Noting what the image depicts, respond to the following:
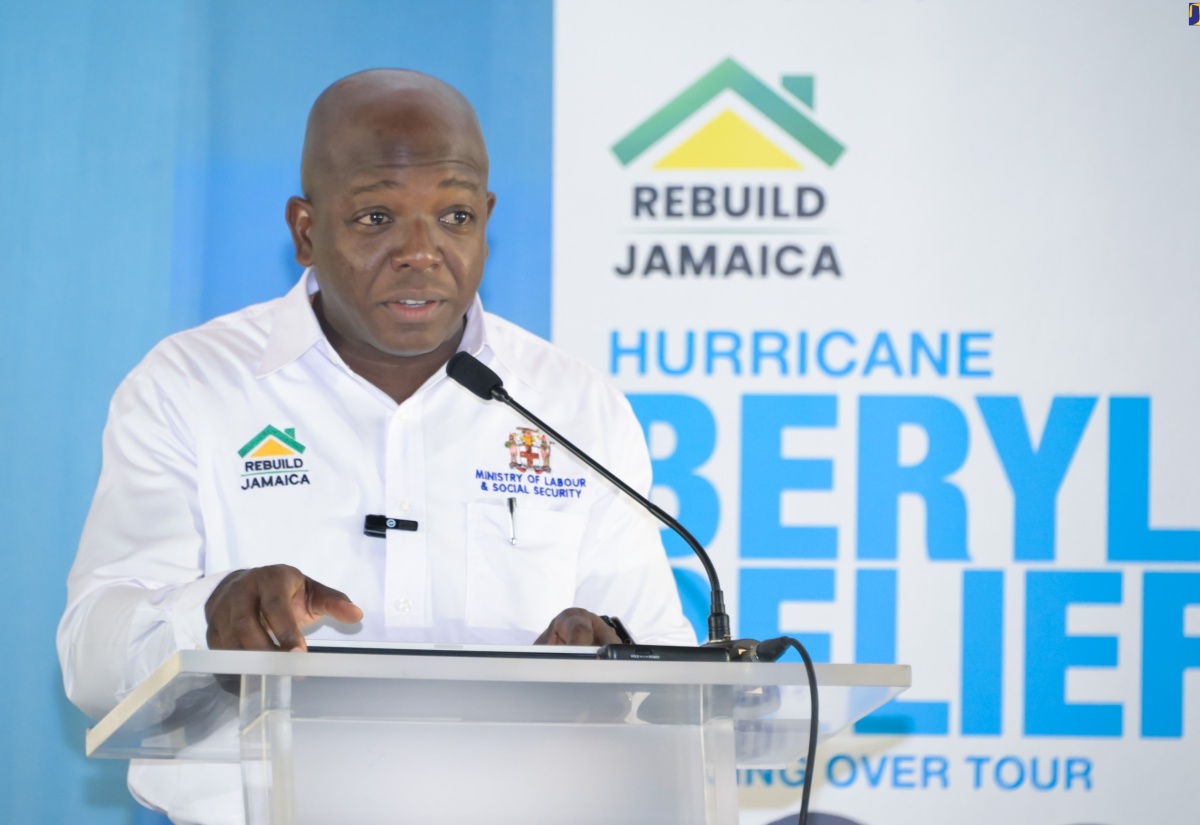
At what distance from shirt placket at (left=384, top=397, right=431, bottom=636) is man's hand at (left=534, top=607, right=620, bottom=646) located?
608mm

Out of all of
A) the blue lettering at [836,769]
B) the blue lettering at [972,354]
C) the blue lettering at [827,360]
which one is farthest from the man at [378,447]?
the blue lettering at [972,354]

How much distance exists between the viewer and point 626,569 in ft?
9.37

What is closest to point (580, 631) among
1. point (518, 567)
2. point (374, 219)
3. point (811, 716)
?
point (811, 716)

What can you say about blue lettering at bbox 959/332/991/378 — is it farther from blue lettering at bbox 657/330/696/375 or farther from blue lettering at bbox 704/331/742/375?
blue lettering at bbox 657/330/696/375

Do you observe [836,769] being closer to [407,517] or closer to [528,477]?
[528,477]

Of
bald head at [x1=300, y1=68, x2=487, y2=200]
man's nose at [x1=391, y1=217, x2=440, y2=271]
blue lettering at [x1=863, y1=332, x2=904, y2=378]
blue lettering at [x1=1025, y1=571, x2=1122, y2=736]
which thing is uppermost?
bald head at [x1=300, y1=68, x2=487, y2=200]

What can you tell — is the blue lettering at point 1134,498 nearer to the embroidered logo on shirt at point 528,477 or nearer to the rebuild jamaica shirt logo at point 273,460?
the embroidered logo on shirt at point 528,477

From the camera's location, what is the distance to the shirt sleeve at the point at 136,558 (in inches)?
82.8

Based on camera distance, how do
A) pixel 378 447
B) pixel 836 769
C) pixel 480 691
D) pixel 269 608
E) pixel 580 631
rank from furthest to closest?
pixel 836 769 < pixel 378 447 < pixel 580 631 < pixel 269 608 < pixel 480 691

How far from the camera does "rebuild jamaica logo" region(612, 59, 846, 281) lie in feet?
12.3

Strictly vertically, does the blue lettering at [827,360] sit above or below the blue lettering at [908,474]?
above

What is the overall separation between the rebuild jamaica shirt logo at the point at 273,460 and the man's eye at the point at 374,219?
0.45 meters

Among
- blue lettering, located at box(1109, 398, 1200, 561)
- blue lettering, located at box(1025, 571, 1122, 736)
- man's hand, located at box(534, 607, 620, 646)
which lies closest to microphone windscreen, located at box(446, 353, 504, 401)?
man's hand, located at box(534, 607, 620, 646)

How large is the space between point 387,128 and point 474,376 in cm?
78
